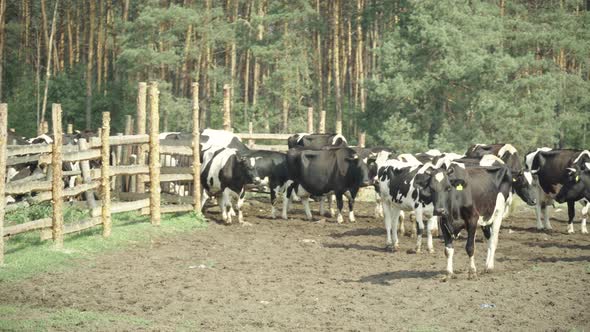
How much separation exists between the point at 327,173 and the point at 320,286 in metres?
9.00

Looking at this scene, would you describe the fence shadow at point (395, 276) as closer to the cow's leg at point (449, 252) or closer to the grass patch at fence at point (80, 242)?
the cow's leg at point (449, 252)

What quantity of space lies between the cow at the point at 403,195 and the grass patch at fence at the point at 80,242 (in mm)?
4453

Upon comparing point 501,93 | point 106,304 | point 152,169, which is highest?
point 501,93

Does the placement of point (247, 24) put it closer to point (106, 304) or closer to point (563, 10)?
point (563, 10)

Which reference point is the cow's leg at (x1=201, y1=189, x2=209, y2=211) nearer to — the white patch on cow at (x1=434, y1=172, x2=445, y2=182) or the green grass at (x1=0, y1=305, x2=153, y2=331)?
the white patch on cow at (x1=434, y1=172, x2=445, y2=182)

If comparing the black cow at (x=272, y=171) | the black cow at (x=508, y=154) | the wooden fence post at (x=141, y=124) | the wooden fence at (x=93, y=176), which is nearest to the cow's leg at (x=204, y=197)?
the wooden fence at (x=93, y=176)

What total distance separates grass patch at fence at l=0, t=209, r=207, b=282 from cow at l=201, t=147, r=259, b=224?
93 centimetres

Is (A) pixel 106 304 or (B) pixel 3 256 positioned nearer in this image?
A: (A) pixel 106 304

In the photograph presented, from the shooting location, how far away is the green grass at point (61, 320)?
33.5 feet

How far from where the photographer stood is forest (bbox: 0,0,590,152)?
119 ft

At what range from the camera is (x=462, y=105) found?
37.5 metres

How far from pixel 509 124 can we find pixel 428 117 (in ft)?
11.2

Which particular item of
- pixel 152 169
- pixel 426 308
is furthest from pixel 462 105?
pixel 426 308

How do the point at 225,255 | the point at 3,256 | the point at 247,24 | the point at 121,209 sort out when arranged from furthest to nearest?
1. the point at 247,24
2. the point at 121,209
3. the point at 225,255
4. the point at 3,256
